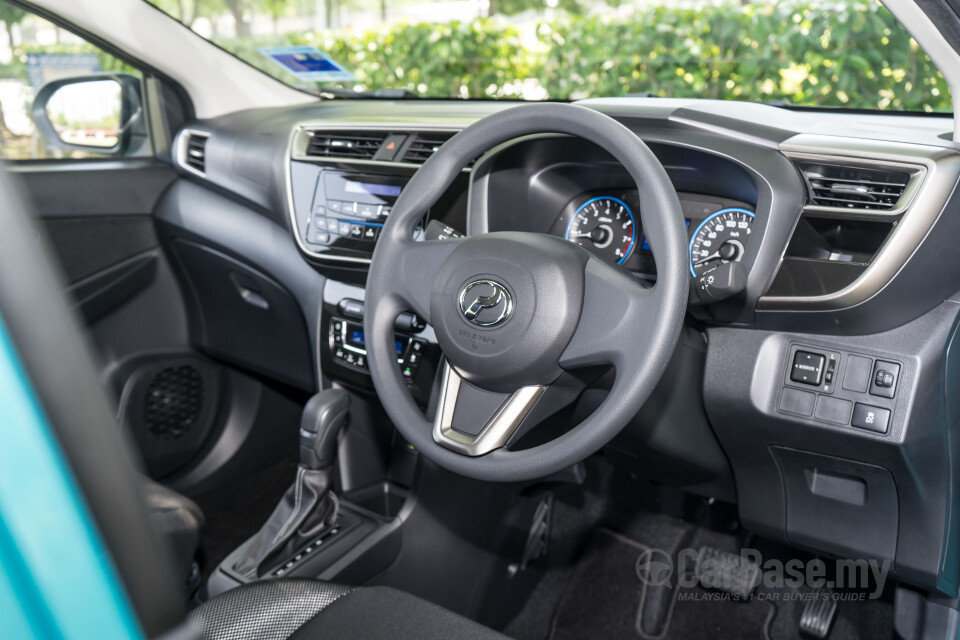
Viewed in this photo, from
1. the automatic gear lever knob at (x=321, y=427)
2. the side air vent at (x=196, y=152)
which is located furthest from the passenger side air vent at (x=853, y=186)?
the side air vent at (x=196, y=152)

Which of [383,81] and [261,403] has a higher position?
[383,81]

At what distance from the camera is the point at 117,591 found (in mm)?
487

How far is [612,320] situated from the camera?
3.87 ft

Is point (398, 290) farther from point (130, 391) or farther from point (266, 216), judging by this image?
point (130, 391)

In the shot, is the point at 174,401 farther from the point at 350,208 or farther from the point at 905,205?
the point at 905,205

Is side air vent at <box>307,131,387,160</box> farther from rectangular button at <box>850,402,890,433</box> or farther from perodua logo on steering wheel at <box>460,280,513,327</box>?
rectangular button at <box>850,402,890,433</box>

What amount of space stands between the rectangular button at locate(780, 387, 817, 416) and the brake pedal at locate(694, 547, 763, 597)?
75 cm

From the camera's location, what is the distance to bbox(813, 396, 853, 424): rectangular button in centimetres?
142

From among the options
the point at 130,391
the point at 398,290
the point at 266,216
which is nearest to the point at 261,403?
the point at 130,391

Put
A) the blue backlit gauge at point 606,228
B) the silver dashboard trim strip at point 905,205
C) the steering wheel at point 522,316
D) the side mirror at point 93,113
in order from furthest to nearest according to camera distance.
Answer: the side mirror at point 93,113 < the blue backlit gauge at point 606,228 < the silver dashboard trim strip at point 905,205 < the steering wheel at point 522,316

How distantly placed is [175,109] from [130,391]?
2.63 feet

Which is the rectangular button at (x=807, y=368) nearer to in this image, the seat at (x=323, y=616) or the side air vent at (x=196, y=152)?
the seat at (x=323, y=616)

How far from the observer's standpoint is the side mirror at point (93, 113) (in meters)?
2.28

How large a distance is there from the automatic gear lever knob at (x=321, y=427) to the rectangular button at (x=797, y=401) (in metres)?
0.90
